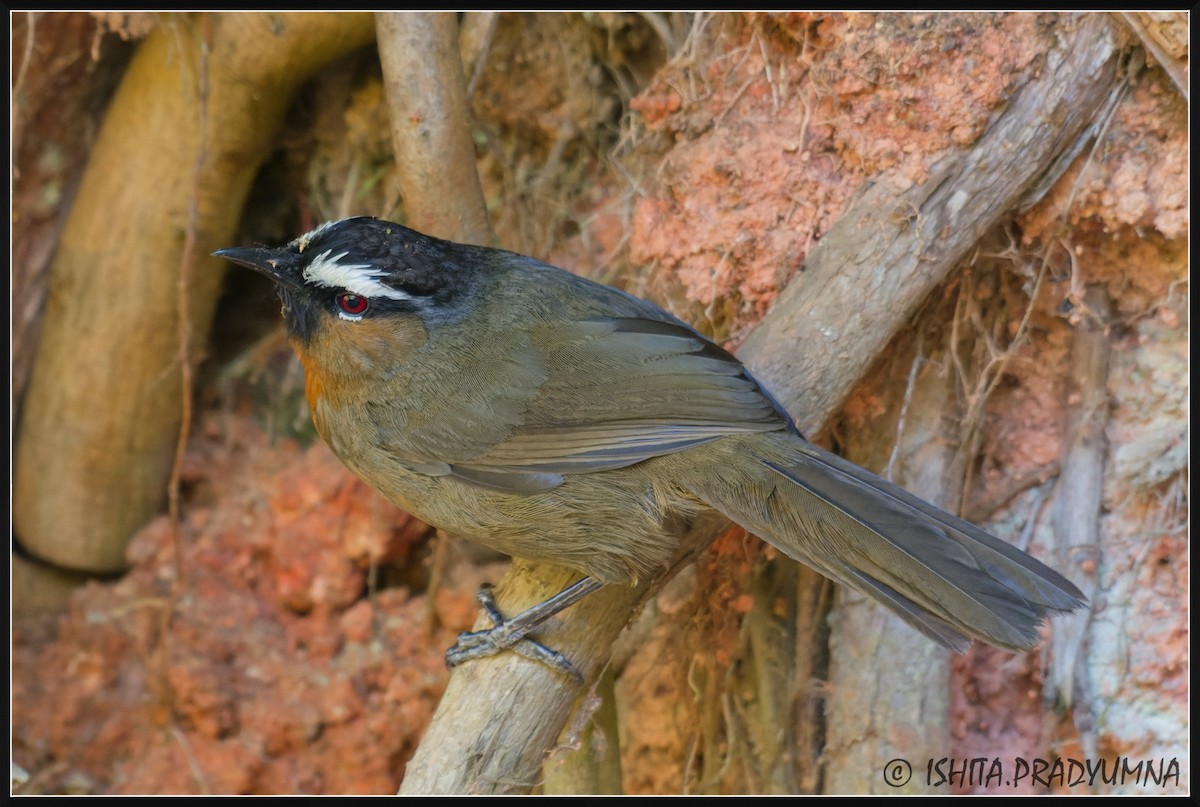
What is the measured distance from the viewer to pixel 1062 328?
11.2 ft

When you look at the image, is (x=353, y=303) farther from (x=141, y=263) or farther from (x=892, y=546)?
(x=141, y=263)

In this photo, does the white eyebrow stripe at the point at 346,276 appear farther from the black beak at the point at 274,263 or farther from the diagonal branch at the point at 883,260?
the diagonal branch at the point at 883,260

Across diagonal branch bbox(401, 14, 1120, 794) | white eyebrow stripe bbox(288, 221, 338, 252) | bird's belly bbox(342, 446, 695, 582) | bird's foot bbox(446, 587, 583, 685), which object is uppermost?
diagonal branch bbox(401, 14, 1120, 794)

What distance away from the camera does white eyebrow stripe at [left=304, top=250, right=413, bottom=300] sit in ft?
9.24

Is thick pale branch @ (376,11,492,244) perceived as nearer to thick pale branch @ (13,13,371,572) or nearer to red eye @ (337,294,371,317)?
thick pale branch @ (13,13,371,572)

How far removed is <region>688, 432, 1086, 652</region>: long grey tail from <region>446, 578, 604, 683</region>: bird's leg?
0.51 m

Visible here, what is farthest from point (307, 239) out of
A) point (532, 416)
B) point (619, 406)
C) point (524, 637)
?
point (524, 637)

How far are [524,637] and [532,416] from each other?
0.58 m

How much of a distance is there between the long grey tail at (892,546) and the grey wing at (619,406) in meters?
0.12

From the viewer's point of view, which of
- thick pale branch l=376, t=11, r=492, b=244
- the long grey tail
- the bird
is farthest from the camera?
thick pale branch l=376, t=11, r=492, b=244

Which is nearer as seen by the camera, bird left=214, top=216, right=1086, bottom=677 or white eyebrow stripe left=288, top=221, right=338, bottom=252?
bird left=214, top=216, right=1086, bottom=677

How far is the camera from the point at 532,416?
9.34 feet

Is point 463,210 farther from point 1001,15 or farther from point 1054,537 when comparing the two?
point 1054,537

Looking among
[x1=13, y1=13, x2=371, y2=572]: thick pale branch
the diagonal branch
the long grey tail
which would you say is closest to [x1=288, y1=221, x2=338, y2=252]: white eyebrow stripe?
[x1=13, y1=13, x2=371, y2=572]: thick pale branch
